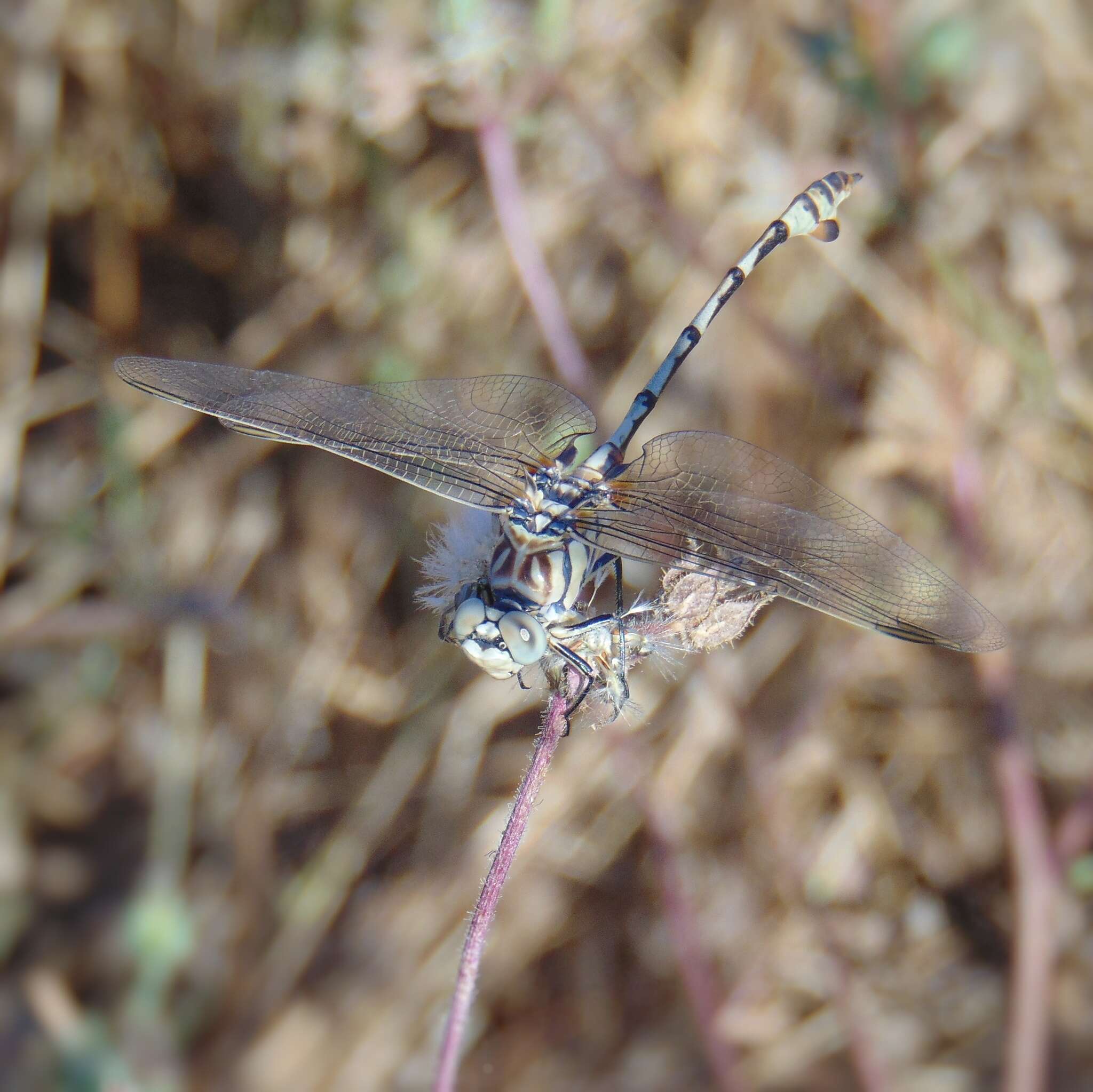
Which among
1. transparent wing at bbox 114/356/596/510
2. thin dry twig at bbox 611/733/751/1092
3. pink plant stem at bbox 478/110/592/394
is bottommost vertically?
thin dry twig at bbox 611/733/751/1092

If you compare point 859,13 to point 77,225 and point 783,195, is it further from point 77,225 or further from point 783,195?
point 77,225

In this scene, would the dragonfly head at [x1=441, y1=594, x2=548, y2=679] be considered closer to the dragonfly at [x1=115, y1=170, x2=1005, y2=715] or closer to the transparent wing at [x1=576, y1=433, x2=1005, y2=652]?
the dragonfly at [x1=115, y1=170, x2=1005, y2=715]

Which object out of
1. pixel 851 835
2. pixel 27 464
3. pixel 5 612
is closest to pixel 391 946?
pixel 851 835

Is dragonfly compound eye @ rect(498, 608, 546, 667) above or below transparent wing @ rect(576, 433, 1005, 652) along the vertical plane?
below

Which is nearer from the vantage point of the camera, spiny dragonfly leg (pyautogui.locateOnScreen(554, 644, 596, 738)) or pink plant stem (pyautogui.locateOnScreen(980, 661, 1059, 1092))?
spiny dragonfly leg (pyautogui.locateOnScreen(554, 644, 596, 738))

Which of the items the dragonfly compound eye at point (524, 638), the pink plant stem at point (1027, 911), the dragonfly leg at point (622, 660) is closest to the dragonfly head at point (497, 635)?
the dragonfly compound eye at point (524, 638)

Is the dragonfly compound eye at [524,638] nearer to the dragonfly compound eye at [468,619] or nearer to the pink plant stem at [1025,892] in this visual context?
the dragonfly compound eye at [468,619]

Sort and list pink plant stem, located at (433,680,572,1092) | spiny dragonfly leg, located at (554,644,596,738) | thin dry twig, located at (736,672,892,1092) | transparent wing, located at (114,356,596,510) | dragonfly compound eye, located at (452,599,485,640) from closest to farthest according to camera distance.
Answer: pink plant stem, located at (433,680,572,1092), spiny dragonfly leg, located at (554,644,596,738), dragonfly compound eye, located at (452,599,485,640), transparent wing, located at (114,356,596,510), thin dry twig, located at (736,672,892,1092)

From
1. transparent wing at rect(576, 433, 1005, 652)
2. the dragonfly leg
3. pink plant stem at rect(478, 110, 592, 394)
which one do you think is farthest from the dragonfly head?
pink plant stem at rect(478, 110, 592, 394)

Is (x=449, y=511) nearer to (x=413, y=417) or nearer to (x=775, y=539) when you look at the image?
(x=413, y=417)
